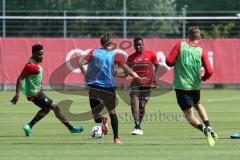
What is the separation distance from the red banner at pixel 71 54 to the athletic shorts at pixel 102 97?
22.1 m

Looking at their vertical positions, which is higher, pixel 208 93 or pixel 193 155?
pixel 193 155

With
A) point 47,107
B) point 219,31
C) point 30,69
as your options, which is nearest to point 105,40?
point 30,69

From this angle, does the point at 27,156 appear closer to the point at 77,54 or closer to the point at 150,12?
the point at 77,54

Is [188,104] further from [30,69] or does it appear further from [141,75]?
[30,69]

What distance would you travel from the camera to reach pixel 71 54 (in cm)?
4112

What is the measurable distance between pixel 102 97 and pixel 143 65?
3.08m

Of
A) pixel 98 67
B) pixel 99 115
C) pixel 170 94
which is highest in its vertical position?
pixel 98 67

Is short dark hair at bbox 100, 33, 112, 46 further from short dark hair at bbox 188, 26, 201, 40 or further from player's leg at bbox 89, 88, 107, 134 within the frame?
short dark hair at bbox 188, 26, 201, 40

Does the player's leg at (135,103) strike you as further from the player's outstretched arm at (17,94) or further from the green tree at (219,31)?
the green tree at (219,31)

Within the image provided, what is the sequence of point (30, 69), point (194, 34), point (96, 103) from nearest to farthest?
point (194, 34), point (96, 103), point (30, 69)

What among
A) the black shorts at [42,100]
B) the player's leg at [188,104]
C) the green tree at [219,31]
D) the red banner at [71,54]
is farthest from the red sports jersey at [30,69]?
the green tree at [219,31]

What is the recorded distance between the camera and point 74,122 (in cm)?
2338

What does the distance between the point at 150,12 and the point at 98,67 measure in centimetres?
2846

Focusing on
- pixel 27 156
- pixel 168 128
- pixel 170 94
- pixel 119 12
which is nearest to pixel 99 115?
pixel 168 128
